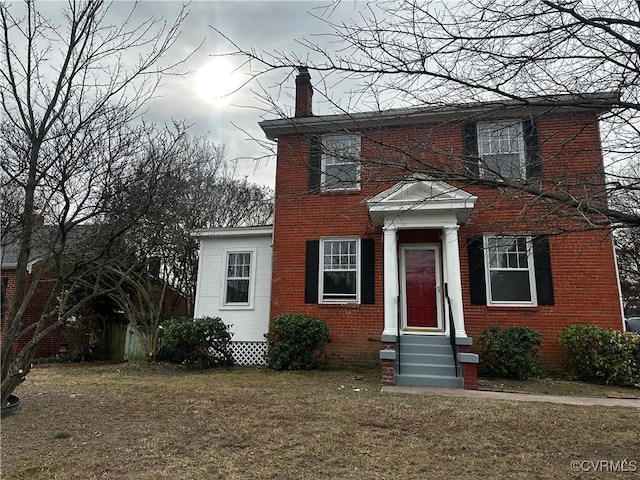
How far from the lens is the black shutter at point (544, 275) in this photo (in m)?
9.09

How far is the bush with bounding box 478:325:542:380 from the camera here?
8391mm

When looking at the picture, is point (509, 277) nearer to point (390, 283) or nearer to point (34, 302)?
point (390, 283)

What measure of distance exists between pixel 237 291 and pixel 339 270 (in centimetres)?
305

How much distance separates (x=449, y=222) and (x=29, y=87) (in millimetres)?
7554

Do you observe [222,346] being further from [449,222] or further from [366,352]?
[449,222]

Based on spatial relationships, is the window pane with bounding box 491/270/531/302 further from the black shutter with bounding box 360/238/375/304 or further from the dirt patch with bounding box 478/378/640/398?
the black shutter with bounding box 360/238/375/304

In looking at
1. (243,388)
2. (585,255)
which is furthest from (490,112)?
(585,255)

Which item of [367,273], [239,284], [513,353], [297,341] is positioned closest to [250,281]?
[239,284]

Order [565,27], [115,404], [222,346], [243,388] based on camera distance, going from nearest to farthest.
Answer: [565,27] → [115,404] → [243,388] → [222,346]

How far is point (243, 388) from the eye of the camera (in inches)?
287

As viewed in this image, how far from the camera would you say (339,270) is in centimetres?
1025

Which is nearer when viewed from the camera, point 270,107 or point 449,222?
point 270,107

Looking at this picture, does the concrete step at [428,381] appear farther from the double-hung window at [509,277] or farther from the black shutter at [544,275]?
the black shutter at [544,275]

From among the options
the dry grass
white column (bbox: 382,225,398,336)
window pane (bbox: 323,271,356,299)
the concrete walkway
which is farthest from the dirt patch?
window pane (bbox: 323,271,356,299)
